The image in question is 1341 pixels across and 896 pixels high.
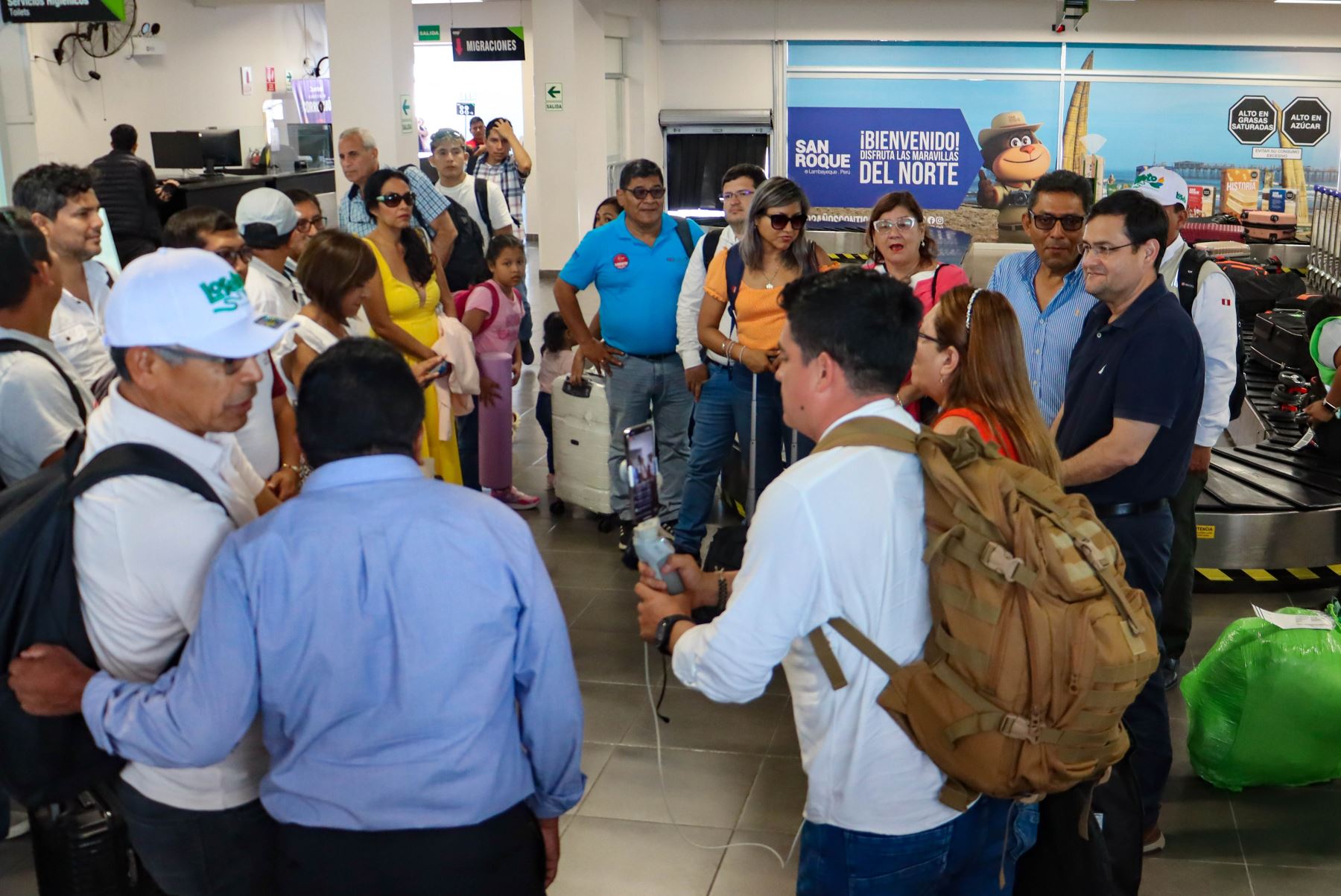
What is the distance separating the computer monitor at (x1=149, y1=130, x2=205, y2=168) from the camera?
15.9 m

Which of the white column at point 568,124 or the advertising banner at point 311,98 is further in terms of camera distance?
the advertising banner at point 311,98

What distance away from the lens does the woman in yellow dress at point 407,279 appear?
5.24 metres

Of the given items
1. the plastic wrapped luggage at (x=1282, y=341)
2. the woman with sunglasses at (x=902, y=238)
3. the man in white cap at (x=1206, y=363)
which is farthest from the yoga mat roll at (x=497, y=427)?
the plastic wrapped luggage at (x=1282, y=341)

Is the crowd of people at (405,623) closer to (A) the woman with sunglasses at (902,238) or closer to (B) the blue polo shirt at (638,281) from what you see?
(A) the woman with sunglasses at (902,238)

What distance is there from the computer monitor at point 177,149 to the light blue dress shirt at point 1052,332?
45.9ft

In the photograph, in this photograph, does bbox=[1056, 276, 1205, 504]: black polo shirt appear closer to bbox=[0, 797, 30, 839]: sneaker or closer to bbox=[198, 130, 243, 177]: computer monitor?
bbox=[0, 797, 30, 839]: sneaker

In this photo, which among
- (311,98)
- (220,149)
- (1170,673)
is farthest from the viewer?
(311,98)

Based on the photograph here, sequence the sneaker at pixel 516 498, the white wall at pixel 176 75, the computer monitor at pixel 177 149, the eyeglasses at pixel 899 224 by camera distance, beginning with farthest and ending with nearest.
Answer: the computer monitor at pixel 177 149 → the white wall at pixel 176 75 → the sneaker at pixel 516 498 → the eyeglasses at pixel 899 224

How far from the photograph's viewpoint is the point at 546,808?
Result: 212 cm

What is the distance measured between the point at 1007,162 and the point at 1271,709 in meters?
15.6

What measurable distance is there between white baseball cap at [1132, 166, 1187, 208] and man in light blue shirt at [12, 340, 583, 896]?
134 inches

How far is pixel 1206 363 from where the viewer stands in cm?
425

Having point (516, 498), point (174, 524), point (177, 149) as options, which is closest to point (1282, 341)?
point (516, 498)

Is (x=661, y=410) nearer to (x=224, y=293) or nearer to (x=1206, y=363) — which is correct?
(x=1206, y=363)
